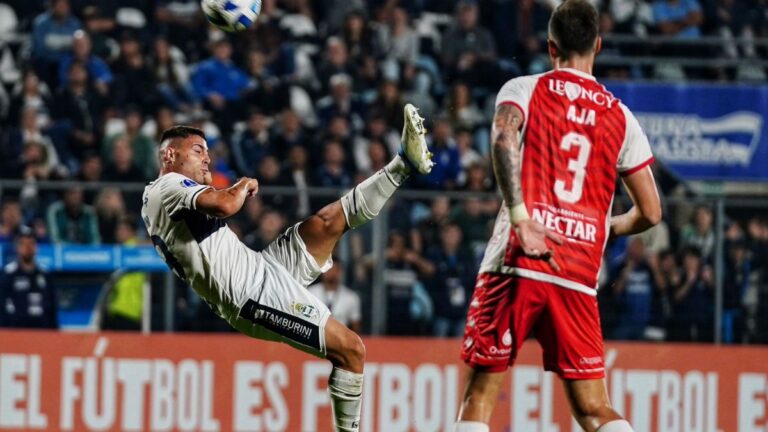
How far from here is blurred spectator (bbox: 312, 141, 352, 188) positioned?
46.8 ft

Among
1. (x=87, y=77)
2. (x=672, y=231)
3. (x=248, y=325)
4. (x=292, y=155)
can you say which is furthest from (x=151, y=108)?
(x=248, y=325)

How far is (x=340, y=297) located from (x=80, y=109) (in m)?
4.79

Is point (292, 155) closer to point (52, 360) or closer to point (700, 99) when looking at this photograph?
point (52, 360)

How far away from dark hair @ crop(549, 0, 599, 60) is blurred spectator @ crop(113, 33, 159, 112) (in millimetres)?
9491

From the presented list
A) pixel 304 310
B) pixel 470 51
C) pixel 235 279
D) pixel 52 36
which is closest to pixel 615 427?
pixel 304 310

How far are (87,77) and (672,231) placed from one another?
6.80 metres

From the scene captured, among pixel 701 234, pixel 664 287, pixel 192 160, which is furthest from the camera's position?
pixel 701 234

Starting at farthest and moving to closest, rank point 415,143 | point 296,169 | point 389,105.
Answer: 1. point 389,105
2. point 296,169
3. point 415,143

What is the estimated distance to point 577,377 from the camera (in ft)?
21.4

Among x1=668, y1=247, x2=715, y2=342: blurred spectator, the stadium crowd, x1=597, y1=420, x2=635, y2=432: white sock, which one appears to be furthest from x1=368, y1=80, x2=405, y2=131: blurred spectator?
x1=597, y1=420, x2=635, y2=432: white sock

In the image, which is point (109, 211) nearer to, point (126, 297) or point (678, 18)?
point (126, 297)

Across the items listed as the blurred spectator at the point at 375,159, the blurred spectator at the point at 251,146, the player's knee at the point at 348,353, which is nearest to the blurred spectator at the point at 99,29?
the blurred spectator at the point at 251,146

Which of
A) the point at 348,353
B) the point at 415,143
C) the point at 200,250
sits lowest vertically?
the point at 348,353

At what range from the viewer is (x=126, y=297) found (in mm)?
11570
